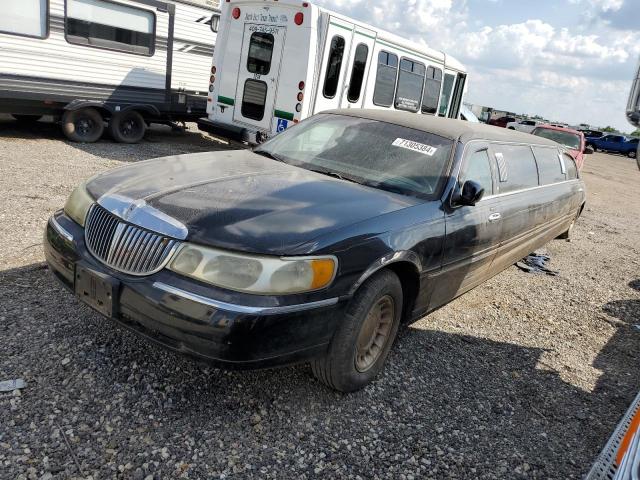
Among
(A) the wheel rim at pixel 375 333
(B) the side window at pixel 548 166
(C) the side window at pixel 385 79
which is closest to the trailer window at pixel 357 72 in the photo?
(C) the side window at pixel 385 79

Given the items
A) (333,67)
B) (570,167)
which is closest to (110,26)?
(333,67)

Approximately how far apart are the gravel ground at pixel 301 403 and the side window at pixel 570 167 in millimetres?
2322

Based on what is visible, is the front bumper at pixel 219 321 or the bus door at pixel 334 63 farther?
the bus door at pixel 334 63

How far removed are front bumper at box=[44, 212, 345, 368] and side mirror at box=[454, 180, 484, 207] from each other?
1.37 meters

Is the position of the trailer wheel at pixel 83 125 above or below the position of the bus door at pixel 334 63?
below

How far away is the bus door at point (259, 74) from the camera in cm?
919

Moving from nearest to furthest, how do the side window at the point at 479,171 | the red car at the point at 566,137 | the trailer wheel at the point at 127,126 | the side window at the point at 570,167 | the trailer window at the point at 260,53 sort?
the side window at the point at 479,171, the side window at the point at 570,167, the trailer window at the point at 260,53, the trailer wheel at the point at 127,126, the red car at the point at 566,137

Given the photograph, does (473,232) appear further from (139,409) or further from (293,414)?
(139,409)

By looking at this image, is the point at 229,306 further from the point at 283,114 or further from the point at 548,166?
the point at 283,114

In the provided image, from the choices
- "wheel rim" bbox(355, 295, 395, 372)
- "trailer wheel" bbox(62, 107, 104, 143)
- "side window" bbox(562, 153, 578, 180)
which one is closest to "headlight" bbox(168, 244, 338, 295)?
"wheel rim" bbox(355, 295, 395, 372)

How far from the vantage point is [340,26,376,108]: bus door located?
9.31 m

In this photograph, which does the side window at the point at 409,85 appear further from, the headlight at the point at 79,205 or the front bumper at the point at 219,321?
the front bumper at the point at 219,321

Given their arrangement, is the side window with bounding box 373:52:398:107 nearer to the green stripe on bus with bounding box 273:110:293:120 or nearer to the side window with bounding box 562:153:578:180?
the green stripe on bus with bounding box 273:110:293:120

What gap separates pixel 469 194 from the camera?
3.56 m
